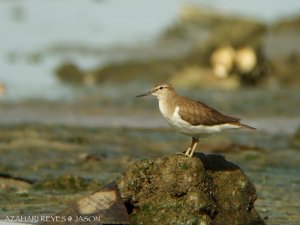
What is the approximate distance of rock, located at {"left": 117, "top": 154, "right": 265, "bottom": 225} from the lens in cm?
986

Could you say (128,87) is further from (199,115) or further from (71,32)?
(199,115)

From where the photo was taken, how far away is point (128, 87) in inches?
1029

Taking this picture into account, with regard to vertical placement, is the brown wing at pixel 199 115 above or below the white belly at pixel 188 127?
above

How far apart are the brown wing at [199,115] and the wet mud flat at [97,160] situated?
129cm

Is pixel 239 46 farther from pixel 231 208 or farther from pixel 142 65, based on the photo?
pixel 231 208

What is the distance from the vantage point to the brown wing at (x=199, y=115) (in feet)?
34.2

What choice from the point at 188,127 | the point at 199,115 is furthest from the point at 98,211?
the point at 199,115

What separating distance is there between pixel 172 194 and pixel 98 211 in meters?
0.75

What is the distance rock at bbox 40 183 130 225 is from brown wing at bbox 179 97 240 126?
1.15m

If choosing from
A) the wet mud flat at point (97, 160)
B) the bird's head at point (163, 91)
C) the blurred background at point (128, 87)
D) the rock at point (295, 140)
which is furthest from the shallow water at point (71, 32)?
the bird's head at point (163, 91)

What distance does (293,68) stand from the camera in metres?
27.0

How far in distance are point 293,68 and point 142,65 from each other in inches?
173

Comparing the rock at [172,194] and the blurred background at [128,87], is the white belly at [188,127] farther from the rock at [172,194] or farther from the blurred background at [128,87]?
the blurred background at [128,87]

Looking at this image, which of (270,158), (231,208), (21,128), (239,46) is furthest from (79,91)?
(231,208)
